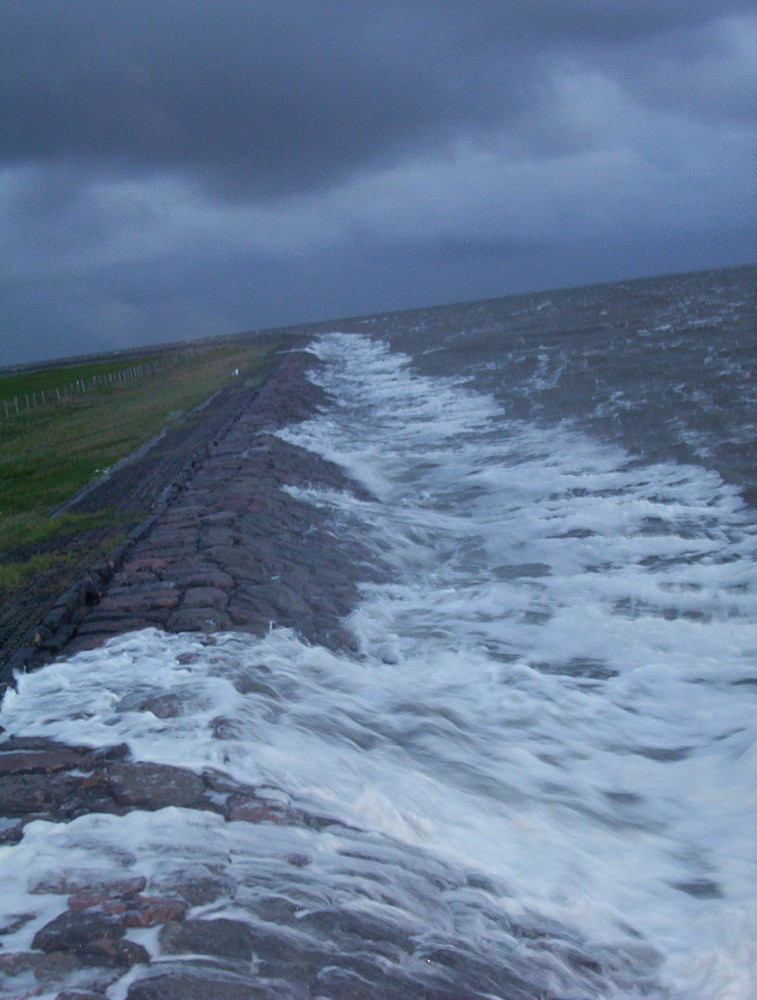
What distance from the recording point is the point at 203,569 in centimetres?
807

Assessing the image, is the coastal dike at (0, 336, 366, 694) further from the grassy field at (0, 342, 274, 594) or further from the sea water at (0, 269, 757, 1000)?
the grassy field at (0, 342, 274, 594)

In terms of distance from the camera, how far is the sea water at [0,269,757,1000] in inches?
148

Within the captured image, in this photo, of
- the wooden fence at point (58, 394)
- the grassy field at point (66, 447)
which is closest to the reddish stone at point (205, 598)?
the grassy field at point (66, 447)

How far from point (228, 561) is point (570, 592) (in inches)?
113

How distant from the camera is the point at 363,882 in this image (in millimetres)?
3863

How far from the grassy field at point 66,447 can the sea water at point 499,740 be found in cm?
318

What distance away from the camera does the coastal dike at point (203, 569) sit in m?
7.10

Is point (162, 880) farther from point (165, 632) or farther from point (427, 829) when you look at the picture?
point (165, 632)

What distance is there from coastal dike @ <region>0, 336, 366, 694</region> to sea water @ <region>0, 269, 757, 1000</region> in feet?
1.15

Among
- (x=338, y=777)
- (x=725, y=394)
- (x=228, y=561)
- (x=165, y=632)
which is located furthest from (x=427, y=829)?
(x=725, y=394)

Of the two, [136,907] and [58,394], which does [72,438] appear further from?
[58,394]

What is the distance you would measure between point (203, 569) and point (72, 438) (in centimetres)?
1584

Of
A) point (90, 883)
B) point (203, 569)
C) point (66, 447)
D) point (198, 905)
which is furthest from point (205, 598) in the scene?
point (66, 447)

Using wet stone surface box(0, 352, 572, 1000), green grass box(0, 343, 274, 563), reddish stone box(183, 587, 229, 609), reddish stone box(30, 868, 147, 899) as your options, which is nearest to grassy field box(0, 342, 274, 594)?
green grass box(0, 343, 274, 563)
